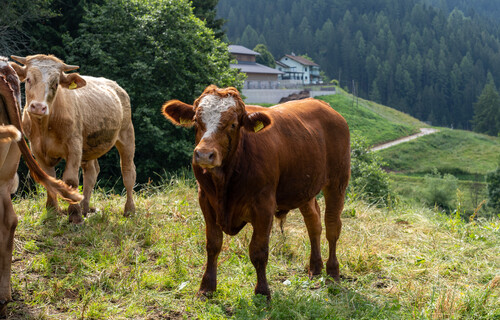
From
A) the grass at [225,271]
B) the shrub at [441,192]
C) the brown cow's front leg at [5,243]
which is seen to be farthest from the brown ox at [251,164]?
the shrub at [441,192]

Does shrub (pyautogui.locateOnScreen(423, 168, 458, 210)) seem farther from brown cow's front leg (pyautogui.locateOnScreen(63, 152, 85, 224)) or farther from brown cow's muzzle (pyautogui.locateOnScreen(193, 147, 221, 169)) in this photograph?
brown cow's muzzle (pyautogui.locateOnScreen(193, 147, 221, 169))

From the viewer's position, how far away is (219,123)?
3.91 m

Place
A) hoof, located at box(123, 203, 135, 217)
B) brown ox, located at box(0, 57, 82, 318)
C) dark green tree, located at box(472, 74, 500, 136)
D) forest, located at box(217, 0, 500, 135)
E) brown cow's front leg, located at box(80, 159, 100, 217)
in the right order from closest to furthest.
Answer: brown ox, located at box(0, 57, 82, 318) < brown cow's front leg, located at box(80, 159, 100, 217) < hoof, located at box(123, 203, 135, 217) < dark green tree, located at box(472, 74, 500, 136) < forest, located at box(217, 0, 500, 135)

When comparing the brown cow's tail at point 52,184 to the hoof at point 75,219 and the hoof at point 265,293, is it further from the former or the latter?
the hoof at point 75,219

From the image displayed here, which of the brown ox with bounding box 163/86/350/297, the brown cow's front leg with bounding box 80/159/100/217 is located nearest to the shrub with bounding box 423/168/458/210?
the brown cow's front leg with bounding box 80/159/100/217

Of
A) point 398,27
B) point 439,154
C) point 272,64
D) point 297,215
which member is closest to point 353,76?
point 398,27

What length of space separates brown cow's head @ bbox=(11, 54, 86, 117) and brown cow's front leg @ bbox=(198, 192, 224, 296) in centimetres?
225

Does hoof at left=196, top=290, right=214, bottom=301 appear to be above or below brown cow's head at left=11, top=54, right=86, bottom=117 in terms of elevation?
below

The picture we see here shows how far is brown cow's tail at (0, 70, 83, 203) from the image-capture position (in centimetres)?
365

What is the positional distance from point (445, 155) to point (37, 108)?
2321 inches

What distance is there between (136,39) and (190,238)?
1389cm

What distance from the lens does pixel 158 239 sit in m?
6.11

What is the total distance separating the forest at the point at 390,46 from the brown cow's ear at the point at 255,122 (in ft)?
326

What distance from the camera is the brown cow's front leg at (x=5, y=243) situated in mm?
3844
